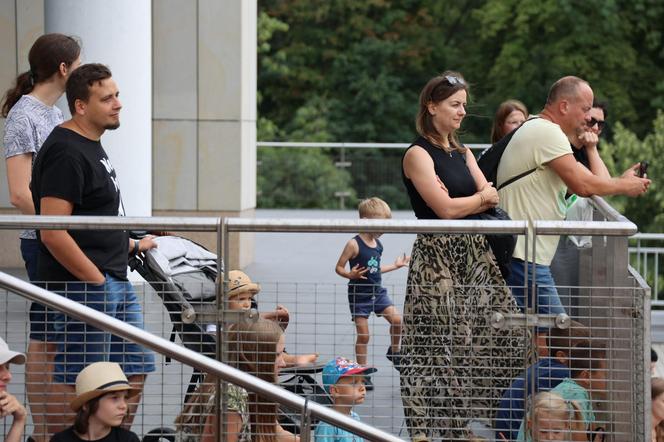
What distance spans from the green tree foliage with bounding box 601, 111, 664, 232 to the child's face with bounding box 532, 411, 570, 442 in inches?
656

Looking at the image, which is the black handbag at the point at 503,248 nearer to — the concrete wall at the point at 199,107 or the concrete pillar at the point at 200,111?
the concrete wall at the point at 199,107

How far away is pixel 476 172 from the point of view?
6457 mm

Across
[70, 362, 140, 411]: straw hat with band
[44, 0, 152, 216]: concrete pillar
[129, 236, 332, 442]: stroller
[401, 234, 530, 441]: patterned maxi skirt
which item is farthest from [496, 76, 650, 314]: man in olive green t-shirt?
[44, 0, 152, 216]: concrete pillar

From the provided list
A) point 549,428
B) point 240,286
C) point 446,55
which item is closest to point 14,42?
point 240,286

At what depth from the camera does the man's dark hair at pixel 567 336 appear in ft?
18.5

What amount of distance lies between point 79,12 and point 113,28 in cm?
28

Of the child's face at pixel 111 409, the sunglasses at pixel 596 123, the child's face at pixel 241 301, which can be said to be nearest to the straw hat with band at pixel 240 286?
the child's face at pixel 241 301

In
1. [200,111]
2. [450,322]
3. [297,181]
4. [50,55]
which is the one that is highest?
[200,111]

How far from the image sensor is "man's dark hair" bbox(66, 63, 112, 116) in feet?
19.6

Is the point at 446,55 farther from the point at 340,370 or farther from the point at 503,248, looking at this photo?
the point at 340,370

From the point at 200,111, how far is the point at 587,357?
31.4ft

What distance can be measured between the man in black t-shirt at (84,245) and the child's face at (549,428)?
1.63 meters

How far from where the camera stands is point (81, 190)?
5816 mm

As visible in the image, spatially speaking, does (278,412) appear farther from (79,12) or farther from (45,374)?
(79,12)
